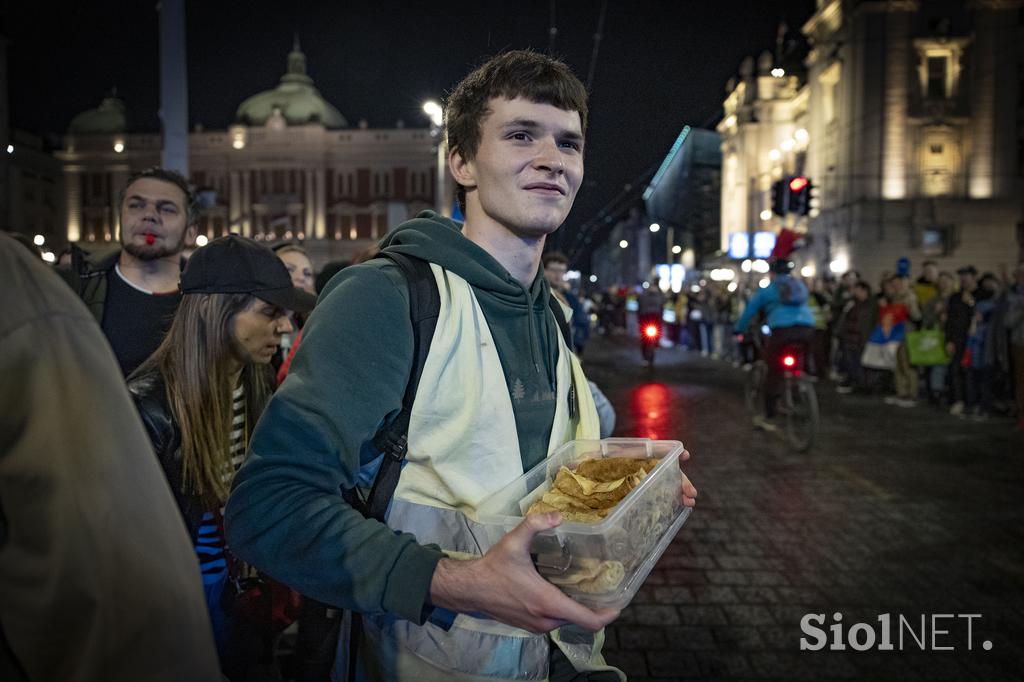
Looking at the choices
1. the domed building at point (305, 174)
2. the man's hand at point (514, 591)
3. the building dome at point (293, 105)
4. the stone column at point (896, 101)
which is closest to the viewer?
the man's hand at point (514, 591)

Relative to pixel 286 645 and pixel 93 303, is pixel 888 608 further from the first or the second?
pixel 93 303

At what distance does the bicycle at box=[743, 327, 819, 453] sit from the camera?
930 cm

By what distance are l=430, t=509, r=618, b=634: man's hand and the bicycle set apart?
336 inches

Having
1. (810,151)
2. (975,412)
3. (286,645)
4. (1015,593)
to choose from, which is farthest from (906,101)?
(286,645)

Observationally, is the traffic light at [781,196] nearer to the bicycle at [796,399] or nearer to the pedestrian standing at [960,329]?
the pedestrian standing at [960,329]

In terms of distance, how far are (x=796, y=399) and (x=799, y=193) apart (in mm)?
11007

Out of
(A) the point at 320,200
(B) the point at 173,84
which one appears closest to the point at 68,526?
(B) the point at 173,84

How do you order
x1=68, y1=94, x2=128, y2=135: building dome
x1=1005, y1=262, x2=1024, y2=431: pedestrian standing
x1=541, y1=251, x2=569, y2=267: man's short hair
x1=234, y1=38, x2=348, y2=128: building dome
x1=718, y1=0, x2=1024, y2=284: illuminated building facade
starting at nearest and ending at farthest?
x1=541, y1=251, x2=569, y2=267: man's short hair < x1=1005, y1=262, x2=1024, y2=431: pedestrian standing < x1=718, y1=0, x2=1024, y2=284: illuminated building facade < x1=68, y1=94, x2=128, y2=135: building dome < x1=234, y1=38, x2=348, y2=128: building dome

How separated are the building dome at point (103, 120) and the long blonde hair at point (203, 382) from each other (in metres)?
82.4

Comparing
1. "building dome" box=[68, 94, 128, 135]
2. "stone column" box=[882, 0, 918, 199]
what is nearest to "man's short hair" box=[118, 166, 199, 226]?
"stone column" box=[882, 0, 918, 199]

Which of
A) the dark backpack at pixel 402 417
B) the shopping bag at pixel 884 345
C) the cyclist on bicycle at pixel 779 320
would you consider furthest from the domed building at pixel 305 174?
the dark backpack at pixel 402 417

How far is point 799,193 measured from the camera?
19312 millimetres

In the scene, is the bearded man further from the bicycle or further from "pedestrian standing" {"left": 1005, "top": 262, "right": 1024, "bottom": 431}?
"pedestrian standing" {"left": 1005, "top": 262, "right": 1024, "bottom": 431}

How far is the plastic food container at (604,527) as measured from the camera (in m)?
1.36
